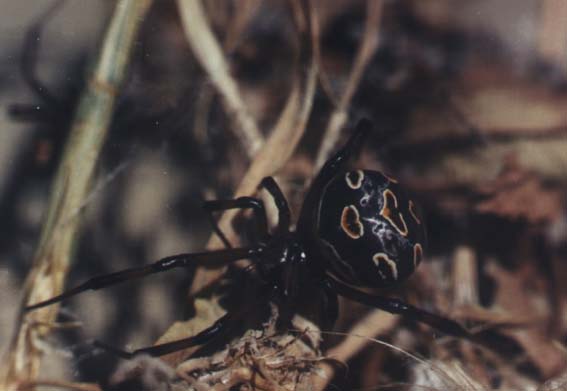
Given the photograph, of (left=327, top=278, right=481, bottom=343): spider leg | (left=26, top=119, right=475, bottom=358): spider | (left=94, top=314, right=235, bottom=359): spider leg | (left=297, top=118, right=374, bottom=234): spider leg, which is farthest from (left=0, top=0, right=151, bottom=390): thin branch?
(left=327, top=278, right=481, bottom=343): spider leg

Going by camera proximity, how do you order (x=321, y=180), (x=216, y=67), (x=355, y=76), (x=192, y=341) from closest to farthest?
(x=192, y=341) < (x=321, y=180) < (x=216, y=67) < (x=355, y=76)

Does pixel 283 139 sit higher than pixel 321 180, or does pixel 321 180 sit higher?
pixel 283 139

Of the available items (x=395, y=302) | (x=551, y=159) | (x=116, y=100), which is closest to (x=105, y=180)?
(x=116, y=100)

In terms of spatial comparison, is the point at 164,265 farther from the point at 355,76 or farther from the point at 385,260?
the point at 355,76

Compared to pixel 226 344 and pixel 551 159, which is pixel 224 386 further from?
pixel 551 159

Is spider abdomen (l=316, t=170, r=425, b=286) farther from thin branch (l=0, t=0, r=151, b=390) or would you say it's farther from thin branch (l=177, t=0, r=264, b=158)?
thin branch (l=0, t=0, r=151, b=390)

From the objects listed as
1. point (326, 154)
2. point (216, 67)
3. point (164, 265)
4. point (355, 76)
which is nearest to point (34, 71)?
point (216, 67)

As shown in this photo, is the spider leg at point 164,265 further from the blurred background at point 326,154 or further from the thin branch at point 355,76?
the thin branch at point 355,76
